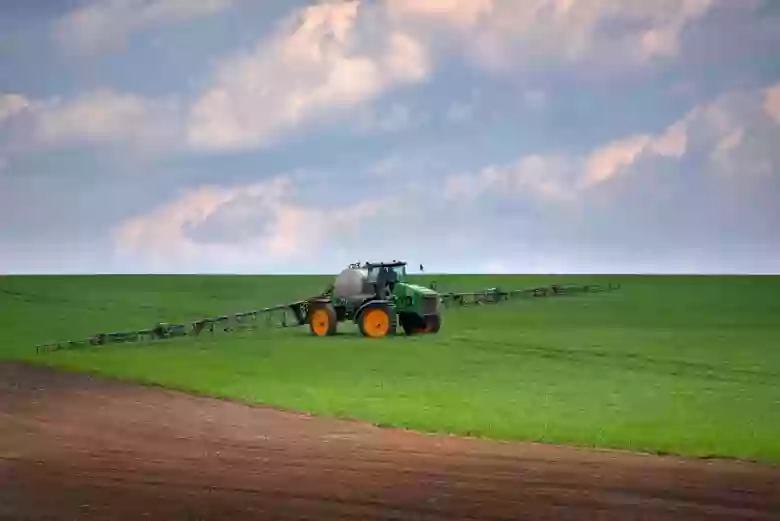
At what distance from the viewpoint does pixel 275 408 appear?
13531mm

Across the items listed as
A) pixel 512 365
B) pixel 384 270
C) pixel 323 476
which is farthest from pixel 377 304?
pixel 323 476

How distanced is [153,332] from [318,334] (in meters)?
3.19

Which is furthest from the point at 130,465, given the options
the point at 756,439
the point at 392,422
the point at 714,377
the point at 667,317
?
the point at 667,317

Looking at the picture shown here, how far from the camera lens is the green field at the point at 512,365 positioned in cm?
1209

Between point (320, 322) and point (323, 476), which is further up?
point (320, 322)

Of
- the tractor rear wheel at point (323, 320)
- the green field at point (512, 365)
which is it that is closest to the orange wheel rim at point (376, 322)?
the green field at point (512, 365)

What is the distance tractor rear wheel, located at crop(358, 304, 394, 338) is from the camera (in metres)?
21.5

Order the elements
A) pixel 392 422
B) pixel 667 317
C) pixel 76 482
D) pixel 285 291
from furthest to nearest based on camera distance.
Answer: pixel 285 291 < pixel 667 317 < pixel 392 422 < pixel 76 482

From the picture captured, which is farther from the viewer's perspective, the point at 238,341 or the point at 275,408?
the point at 238,341

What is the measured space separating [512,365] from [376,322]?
477 centimetres

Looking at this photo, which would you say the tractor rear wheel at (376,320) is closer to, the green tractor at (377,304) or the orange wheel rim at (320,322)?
the green tractor at (377,304)

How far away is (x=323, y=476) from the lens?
9672 mm

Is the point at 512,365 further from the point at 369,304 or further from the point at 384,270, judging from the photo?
the point at 384,270

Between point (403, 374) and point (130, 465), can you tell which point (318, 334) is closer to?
point (403, 374)
